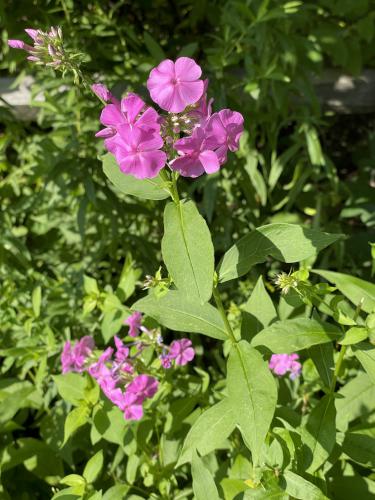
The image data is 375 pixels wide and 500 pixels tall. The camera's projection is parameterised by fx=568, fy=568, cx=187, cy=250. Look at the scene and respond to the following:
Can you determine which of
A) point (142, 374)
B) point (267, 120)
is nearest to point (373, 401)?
point (142, 374)

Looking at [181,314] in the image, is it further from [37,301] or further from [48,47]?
[37,301]

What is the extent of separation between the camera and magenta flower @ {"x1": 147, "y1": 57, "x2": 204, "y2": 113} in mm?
767

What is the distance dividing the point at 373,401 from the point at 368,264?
0.91 meters

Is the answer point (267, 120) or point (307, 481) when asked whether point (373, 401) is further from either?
point (267, 120)

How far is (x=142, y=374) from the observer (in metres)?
1.23

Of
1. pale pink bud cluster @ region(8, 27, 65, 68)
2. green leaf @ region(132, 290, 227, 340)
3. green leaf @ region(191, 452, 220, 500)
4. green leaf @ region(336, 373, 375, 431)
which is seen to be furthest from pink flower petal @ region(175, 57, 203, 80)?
green leaf @ region(336, 373, 375, 431)

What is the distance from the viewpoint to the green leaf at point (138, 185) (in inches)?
34.3

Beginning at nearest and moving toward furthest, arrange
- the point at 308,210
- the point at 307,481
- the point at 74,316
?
the point at 307,481 → the point at 74,316 → the point at 308,210

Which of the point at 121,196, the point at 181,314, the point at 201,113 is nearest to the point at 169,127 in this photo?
the point at 201,113

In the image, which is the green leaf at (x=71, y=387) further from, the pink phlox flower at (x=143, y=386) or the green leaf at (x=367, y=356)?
the green leaf at (x=367, y=356)

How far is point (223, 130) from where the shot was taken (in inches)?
31.3

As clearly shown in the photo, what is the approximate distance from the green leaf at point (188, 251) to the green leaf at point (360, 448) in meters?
0.48

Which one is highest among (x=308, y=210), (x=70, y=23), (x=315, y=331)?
(x=70, y=23)

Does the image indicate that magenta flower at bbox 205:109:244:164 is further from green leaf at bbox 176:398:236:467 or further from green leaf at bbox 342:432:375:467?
green leaf at bbox 342:432:375:467
